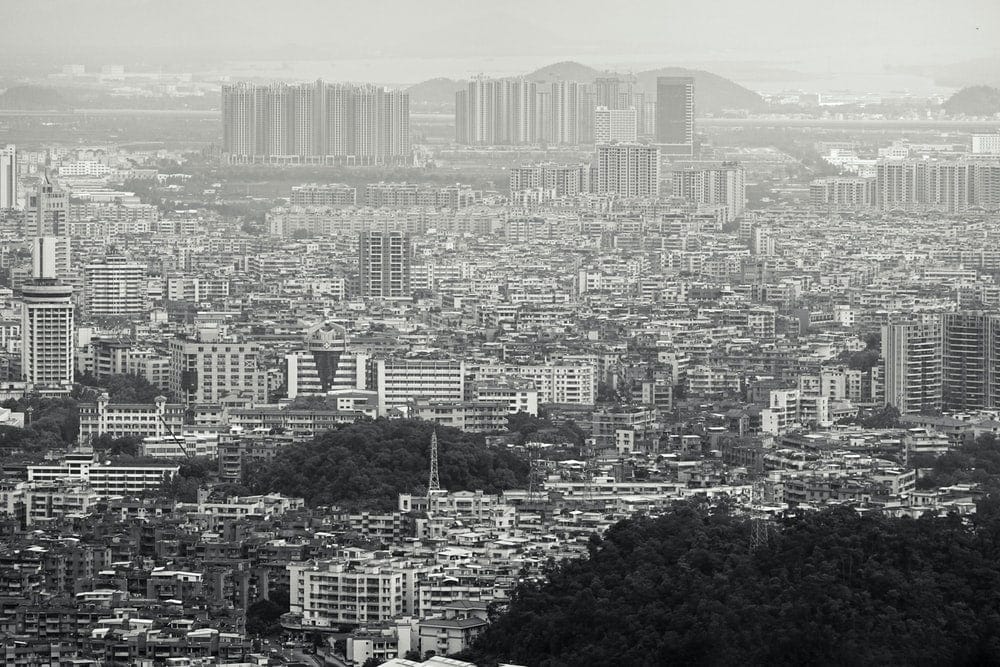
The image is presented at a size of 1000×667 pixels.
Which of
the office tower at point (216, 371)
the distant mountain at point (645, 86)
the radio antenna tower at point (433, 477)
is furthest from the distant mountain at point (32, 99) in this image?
the radio antenna tower at point (433, 477)

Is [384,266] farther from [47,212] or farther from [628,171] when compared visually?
[628,171]

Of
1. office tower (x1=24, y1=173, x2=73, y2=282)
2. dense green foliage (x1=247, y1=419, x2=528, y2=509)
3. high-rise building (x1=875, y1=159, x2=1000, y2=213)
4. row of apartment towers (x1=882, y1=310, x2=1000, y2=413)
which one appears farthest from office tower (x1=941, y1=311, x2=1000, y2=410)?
high-rise building (x1=875, y1=159, x2=1000, y2=213)

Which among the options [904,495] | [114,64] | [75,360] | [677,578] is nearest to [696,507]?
[904,495]

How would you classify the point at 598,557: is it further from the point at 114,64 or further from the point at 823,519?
the point at 114,64

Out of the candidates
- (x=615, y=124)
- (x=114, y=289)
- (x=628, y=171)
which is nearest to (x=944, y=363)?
(x=114, y=289)

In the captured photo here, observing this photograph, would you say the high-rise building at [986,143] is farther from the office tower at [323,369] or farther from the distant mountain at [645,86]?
the office tower at [323,369]
